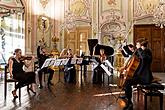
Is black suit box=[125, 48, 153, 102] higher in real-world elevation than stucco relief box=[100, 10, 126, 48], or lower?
lower

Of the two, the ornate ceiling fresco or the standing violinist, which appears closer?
the standing violinist

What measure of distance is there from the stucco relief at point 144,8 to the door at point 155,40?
51 cm

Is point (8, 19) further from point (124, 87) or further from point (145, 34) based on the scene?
point (124, 87)

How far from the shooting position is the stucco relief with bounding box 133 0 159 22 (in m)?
14.5

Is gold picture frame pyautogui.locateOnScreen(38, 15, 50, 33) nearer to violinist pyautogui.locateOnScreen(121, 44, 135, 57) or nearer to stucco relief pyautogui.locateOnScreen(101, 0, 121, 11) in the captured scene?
stucco relief pyautogui.locateOnScreen(101, 0, 121, 11)

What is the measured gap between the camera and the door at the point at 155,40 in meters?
14.4

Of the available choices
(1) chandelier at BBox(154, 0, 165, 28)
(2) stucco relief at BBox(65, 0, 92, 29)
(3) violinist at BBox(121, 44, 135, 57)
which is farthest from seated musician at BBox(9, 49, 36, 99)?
(2) stucco relief at BBox(65, 0, 92, 29)

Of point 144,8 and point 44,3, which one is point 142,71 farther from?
point 44,3

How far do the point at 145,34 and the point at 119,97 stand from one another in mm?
8326

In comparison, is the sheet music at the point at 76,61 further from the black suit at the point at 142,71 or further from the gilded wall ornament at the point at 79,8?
the gilded wall ornament at the point at 79,8

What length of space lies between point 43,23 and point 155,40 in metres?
5.90

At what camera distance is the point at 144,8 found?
14570mm

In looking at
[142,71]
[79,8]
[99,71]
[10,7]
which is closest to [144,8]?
[79,8]

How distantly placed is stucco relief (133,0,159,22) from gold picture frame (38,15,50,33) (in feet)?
15.2
